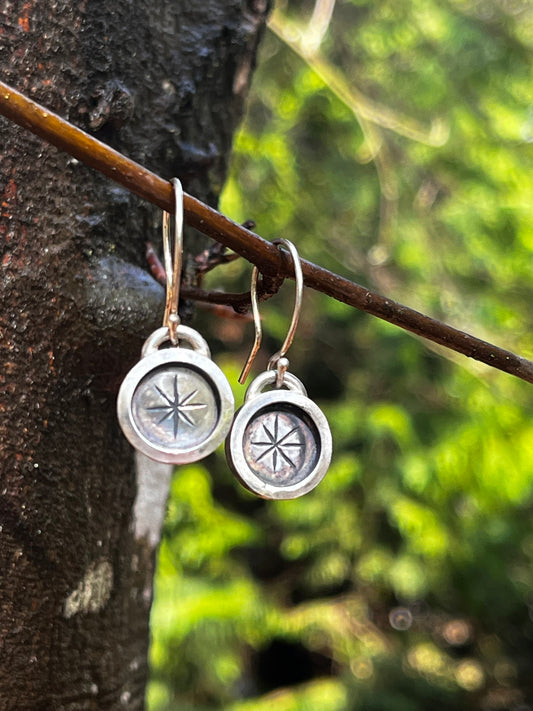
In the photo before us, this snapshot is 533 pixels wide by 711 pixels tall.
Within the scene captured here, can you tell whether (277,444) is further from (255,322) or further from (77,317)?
(77,317)

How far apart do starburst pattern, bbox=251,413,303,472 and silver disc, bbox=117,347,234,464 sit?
6cm

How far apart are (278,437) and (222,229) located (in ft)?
0.82

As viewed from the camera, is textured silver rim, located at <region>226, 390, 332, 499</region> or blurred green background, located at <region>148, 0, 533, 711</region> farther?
blurred green background, located at <region>148, 0, 533, 711</region>

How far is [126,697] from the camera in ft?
3.48

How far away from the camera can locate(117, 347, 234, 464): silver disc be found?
73 centimetres

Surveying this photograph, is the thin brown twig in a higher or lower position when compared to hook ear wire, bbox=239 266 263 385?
higher

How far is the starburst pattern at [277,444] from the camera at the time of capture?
2.62ft

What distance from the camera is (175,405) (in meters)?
0.75

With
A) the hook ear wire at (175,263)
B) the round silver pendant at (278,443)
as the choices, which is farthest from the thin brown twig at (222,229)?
the round silver pendant at (278,443)

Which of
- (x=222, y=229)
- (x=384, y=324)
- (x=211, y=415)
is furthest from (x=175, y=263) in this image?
(x=384, y=324)

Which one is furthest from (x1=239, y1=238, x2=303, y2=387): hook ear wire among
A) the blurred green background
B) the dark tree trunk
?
the blurred green background

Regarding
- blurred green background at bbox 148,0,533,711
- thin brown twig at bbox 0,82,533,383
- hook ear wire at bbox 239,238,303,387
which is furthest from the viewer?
blurred green background at bbox 148,0,533,711

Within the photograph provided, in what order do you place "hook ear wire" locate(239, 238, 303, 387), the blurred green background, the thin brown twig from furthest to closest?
1. the blurred green background
2. "hook ear wire" locate(239, 238, 303, 387)
3. the thin brown twig

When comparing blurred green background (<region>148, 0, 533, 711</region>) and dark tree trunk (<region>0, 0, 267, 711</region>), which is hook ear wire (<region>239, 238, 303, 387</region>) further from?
blurred green background (<region>148, 0, 533, 711</region>)
